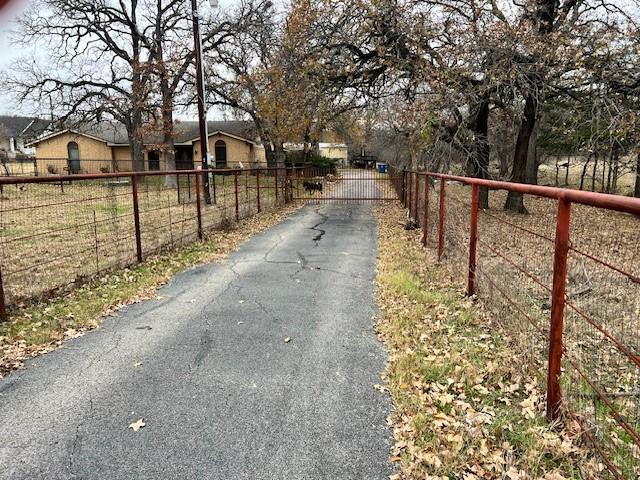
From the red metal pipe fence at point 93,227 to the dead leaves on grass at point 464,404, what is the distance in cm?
392

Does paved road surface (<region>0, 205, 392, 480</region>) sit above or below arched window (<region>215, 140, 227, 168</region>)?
below

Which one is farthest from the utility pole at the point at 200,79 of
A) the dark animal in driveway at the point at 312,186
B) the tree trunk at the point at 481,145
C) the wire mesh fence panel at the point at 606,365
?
the wire mesh fence panel at the point at 606,365

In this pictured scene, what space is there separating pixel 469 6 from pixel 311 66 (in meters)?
4.21

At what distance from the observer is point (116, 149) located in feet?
117

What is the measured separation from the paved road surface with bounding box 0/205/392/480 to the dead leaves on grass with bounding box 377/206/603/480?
179 mm

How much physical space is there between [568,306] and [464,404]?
2405 mm

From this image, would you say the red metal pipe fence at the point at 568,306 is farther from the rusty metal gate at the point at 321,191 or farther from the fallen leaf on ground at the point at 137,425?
the rusty metal gate at the point at 321,191

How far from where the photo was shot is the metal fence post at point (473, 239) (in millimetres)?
4953

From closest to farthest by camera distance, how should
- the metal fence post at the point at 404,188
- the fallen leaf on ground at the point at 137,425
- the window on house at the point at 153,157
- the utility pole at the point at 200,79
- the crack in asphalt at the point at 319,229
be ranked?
the fallen leaf on ground at the point at 137,425 → the crack in asphalt at the point at 319,229 → the utility pole at the point at 200,79 → the metal fence post at the point at 404,188 → the window on house at the point at 153,157

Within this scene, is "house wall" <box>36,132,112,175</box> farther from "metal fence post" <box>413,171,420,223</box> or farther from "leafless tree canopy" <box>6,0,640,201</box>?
"metal fence post" <box>413,171,420,223</box>

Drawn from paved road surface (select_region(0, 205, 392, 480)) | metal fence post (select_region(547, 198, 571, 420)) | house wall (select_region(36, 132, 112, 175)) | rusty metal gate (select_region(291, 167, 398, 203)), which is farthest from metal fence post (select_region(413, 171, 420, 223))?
house wall (select_region(36, 132, 112, 175))

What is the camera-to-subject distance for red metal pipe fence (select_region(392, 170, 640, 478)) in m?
2.52

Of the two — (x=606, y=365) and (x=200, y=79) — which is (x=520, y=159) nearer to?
(x=200, y=79)

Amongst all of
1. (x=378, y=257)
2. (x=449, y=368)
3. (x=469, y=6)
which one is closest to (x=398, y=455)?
(x=449, y=368)
